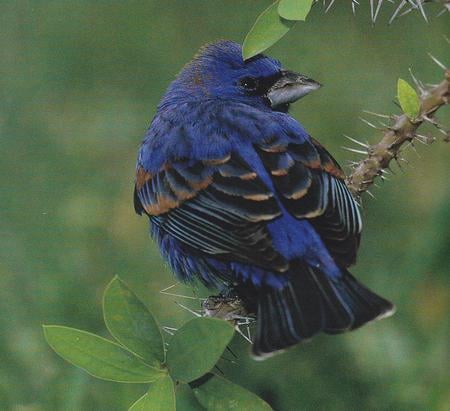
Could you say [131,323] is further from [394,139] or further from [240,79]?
[240,79]

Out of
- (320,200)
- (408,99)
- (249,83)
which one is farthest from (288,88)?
(408,99)

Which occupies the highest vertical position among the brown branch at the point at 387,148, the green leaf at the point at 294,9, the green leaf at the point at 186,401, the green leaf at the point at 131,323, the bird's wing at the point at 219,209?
the green leaf at the point at 294,9

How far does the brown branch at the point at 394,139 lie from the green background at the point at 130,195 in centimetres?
154

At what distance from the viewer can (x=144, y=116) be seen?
5.87 m

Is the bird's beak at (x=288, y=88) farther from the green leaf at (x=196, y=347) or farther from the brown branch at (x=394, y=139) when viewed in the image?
the green leaf at (x=196, y=347)

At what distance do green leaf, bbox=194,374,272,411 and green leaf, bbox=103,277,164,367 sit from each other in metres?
0.14

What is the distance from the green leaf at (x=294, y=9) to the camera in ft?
7.66

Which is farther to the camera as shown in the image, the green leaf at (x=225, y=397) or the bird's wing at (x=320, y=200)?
the bird's wing at (x=320, y=200)

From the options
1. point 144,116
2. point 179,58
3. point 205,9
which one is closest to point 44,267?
point 144,116

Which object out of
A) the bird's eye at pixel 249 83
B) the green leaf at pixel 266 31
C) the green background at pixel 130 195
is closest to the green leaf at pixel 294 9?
the green leaf at pixel 266 31

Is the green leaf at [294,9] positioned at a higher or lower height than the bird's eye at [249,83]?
higher

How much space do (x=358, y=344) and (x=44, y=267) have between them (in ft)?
4.75

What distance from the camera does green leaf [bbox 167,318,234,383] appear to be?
2.14 m

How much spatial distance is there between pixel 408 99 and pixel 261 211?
628 mm
